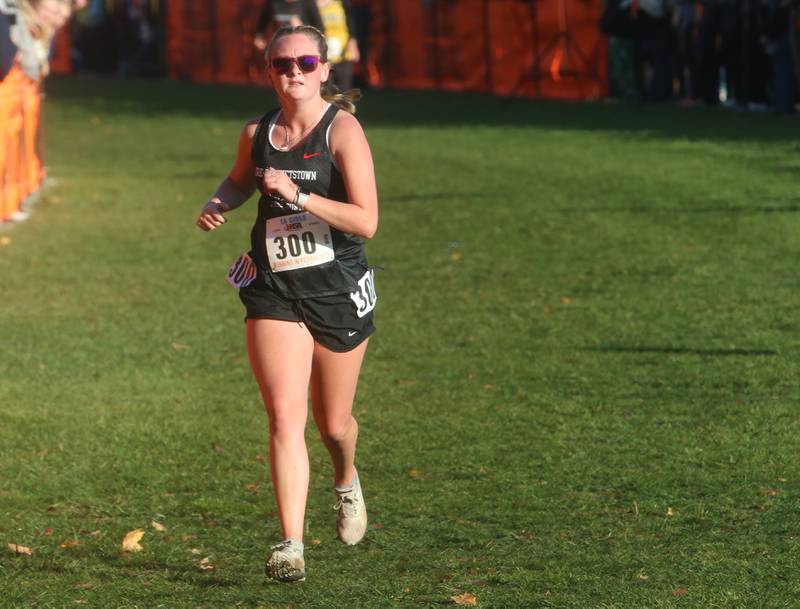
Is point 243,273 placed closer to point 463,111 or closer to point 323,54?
point 323,54

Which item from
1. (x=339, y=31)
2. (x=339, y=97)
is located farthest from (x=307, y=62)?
(x=339, y=31)

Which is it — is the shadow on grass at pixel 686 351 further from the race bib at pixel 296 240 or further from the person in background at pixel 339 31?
Answer: the person in background at pixel 339 31

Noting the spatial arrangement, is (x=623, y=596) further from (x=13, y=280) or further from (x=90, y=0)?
(x=90, y=0)

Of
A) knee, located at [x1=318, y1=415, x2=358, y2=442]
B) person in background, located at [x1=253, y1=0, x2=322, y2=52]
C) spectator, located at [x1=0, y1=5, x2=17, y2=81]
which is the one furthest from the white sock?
person in background, located at [x1=253, y1=0, x2=322, y2=52]

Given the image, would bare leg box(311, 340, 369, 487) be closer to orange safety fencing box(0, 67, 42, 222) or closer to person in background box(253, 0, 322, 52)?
orange safety fencing box(0, 67, 42, 222)

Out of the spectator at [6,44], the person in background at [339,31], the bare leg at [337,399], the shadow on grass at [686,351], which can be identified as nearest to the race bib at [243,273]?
the bare leg at [337,399]

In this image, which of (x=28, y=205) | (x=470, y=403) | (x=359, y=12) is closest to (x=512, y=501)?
(x=470, y=403)

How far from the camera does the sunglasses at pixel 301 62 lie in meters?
6.08

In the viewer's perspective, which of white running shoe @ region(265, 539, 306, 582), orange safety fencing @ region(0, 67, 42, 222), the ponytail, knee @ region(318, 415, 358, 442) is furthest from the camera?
orange safety fencing @ region(0, 67, 42, 222)

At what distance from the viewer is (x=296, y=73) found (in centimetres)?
611

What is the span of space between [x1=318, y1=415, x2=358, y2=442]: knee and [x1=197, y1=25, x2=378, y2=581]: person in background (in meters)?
0.19

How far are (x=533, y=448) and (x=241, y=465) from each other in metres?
1.33

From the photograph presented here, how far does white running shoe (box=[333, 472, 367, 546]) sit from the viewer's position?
21.3 ft

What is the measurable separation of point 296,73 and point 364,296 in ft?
2.73
